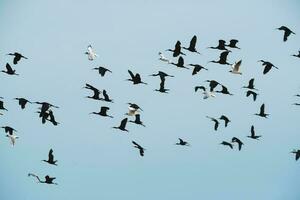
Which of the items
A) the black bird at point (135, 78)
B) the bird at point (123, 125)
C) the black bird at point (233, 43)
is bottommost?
the bird at point (123, 125)

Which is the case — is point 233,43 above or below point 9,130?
above

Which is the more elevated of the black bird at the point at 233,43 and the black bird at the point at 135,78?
the black bird at the point at 233,43

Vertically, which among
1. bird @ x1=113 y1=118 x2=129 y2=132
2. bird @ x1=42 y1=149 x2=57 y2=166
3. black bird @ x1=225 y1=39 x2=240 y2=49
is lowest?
bird @ x1=42 y1=149 x2=57 y2=166

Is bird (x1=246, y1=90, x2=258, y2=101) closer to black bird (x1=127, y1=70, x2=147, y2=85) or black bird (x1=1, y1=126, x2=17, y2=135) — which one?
black bird (x1=127, y1=70, x2=147, y2=85)

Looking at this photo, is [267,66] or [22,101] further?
[22,101]

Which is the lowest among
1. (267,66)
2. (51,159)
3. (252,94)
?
(51,159)

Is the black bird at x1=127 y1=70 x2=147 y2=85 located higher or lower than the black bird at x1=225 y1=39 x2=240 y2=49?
lower

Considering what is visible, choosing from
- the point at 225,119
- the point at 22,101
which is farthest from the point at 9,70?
the point at 225,119

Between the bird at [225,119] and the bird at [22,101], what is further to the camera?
the bird at [225,119]

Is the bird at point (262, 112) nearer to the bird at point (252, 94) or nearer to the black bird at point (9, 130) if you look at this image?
the bird at point (252, 94)

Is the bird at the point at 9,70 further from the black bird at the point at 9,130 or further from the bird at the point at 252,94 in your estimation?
the bird at the point at 252,94

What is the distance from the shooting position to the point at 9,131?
89.4 metres

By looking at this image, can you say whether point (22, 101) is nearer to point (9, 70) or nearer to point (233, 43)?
point (9, 70)

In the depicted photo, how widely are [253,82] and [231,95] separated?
248 cm
